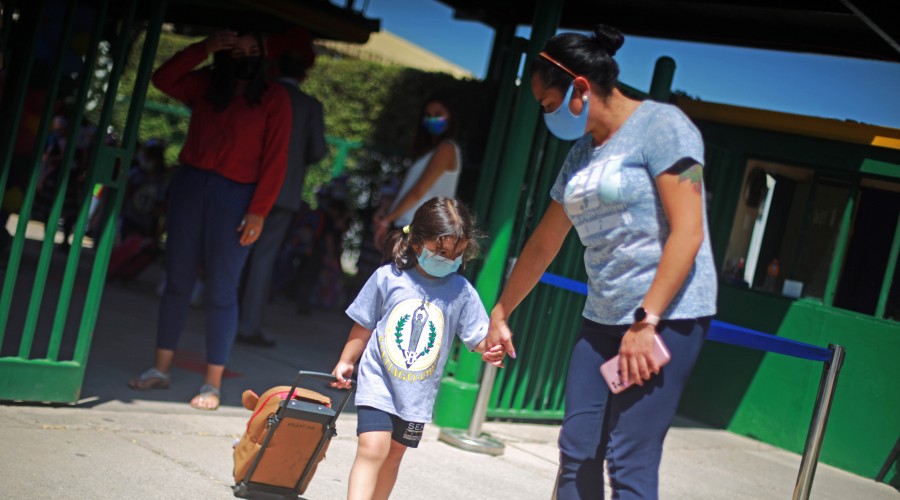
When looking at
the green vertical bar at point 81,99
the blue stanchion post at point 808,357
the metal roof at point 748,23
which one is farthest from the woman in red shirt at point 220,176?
the metal roof at point 748,23

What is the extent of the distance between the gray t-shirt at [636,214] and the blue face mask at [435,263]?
707 millimetres

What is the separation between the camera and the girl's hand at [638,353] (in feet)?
8.82

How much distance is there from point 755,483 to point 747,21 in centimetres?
350

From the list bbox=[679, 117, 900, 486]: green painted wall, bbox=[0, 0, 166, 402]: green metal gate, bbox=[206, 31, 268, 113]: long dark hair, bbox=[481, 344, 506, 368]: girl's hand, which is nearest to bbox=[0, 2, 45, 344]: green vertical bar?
bbox=[0, 0, 166, 402]: green metal gate

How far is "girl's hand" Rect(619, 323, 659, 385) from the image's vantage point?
106 inches

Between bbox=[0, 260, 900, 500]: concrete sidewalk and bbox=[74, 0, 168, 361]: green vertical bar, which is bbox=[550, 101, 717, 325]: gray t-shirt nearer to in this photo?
bbox=[0, 260, 900, 500]: concrete sidewalk

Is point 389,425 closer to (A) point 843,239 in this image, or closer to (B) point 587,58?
(B) point 587,58

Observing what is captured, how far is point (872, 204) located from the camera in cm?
713

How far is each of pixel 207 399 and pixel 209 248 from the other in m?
0.78

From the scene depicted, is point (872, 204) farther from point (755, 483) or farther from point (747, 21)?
point (755, 483)

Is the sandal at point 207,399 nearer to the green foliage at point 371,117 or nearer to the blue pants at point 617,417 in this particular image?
the blue pants at point 617,417

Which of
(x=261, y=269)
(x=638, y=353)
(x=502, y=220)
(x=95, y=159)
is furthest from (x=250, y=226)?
(x=638, y=353)

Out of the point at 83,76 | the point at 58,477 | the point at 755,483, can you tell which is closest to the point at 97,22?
the point at 83,76

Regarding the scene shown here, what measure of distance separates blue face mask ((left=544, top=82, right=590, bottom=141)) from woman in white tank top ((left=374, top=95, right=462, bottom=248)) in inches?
118
